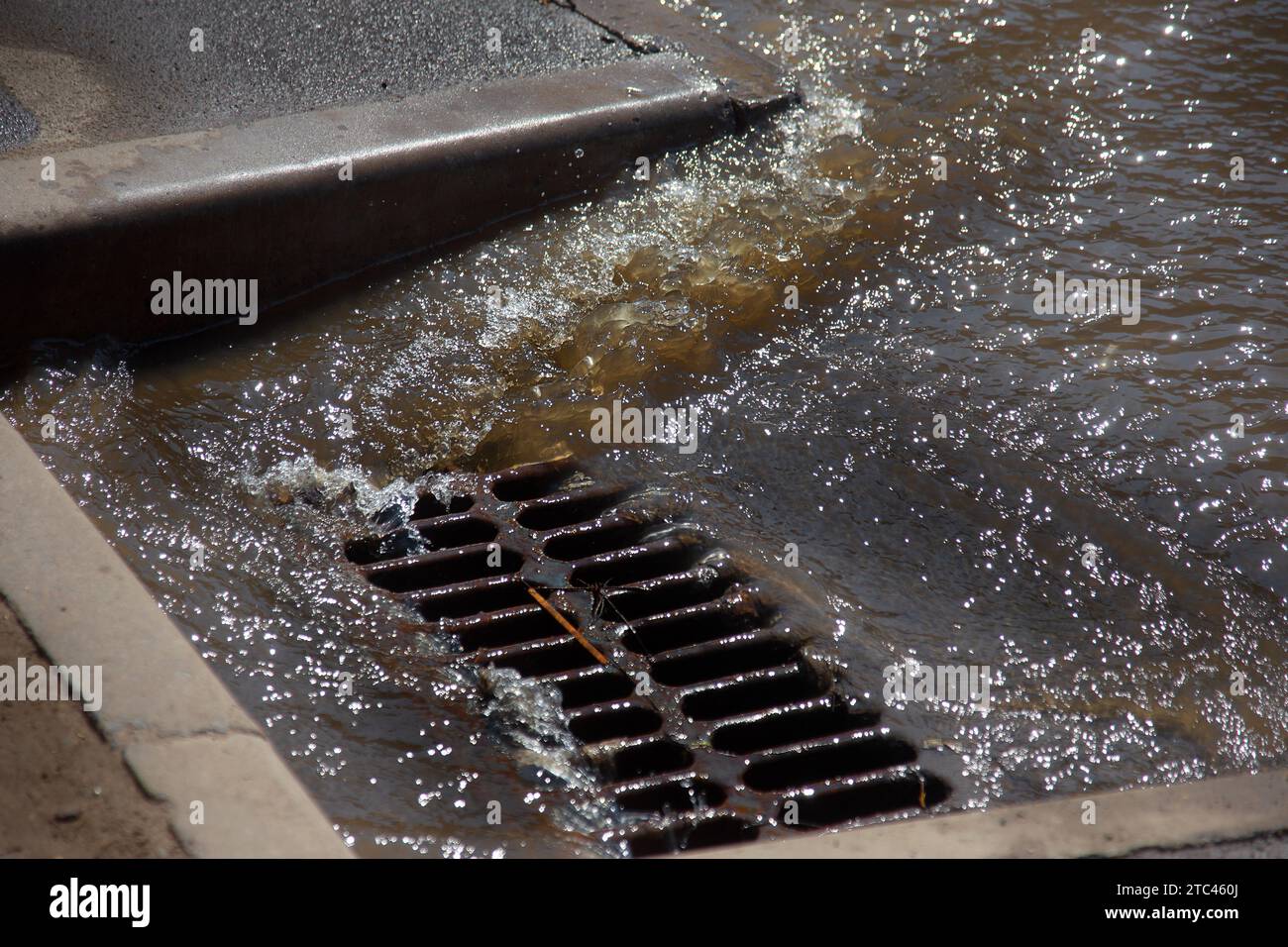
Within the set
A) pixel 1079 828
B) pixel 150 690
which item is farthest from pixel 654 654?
pixel 150 690

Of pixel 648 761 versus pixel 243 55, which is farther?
pixel 243 55

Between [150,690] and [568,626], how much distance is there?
1073 millimetres

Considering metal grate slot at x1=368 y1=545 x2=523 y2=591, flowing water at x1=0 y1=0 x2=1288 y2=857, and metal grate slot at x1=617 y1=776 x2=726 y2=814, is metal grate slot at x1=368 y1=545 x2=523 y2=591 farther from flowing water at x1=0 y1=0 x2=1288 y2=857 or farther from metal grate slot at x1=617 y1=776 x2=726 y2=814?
metal grate slot at x1=617 y1=776 x2=726 y2=814

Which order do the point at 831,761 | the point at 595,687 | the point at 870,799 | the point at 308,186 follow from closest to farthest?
the point at 870,799 → the point at 831,761 → the point at 595,687 → the point at 308,186

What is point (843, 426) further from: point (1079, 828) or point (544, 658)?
point (1079, 828)

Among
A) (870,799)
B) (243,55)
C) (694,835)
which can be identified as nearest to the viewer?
(694,835)

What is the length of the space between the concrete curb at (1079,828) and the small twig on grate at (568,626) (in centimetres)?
84

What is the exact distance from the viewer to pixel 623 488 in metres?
3.68

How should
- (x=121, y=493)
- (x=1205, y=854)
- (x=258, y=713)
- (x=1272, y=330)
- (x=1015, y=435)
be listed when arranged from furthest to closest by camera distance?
1. (x=1272, y=330)
2. (x=1015, y=435)
3. (x=121, y=493)
4. (x=258, y=713)
5. (x=1205, y=854)

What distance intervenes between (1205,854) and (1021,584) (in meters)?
1.01

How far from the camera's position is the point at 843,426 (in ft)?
12.9

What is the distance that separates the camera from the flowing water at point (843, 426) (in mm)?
2969
